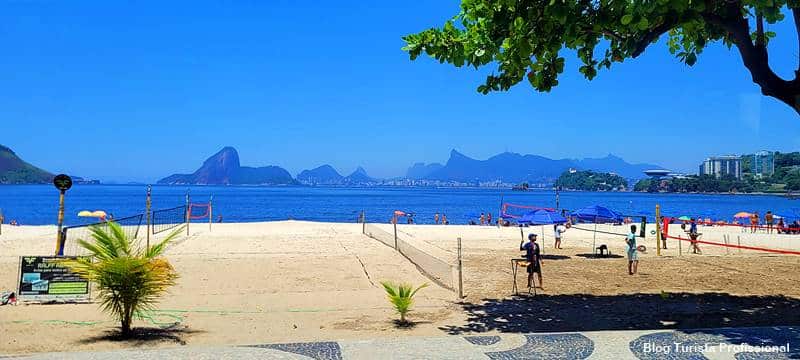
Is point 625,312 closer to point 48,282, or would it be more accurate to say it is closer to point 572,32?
point 572,32

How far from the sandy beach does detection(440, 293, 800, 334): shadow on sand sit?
0.06 ft

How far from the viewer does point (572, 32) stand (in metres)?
8.02

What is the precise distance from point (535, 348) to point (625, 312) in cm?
377

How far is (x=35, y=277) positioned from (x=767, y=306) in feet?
43.7

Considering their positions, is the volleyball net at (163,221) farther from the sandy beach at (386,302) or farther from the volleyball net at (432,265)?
the volleyball net at (432,265)

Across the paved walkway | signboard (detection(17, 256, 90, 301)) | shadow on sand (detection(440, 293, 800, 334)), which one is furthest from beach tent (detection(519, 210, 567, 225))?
signboard (detection(17, 256, 90, 301))

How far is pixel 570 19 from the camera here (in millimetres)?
7680

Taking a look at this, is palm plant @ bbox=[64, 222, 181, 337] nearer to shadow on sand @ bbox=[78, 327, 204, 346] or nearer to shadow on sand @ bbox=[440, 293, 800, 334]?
shadow on sand @ bbox=[78, 327, 204, 346]

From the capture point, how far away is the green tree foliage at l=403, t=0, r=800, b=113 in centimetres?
748

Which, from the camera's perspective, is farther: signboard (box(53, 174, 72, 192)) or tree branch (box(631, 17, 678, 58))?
signboard (box(53, 174, 72, 192))

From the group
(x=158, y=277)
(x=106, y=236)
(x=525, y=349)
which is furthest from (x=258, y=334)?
(x=525, y=349)

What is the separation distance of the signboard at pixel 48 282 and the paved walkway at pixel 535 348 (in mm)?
4968

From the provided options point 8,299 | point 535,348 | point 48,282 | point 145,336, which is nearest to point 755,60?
point 535,348

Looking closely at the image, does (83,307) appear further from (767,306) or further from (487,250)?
(487,250)
